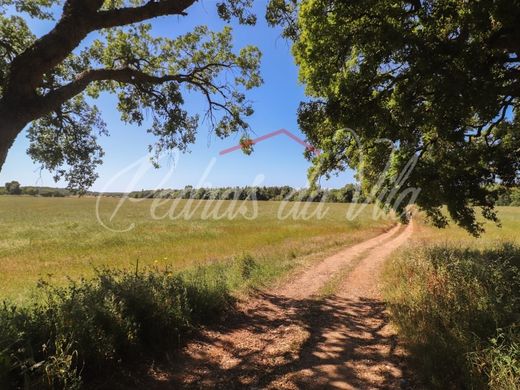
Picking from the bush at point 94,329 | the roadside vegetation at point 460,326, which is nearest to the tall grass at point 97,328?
the bush at point 94,329

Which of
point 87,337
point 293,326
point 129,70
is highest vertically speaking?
point 129,70

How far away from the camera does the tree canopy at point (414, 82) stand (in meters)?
7.22

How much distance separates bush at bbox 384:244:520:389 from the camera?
15.1 feet

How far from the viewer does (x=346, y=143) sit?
485 inches

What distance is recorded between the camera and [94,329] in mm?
5344

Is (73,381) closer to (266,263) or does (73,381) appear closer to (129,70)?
(129,70)

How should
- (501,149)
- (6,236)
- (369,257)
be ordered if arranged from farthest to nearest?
(6,236) → (369,257) → (501,149)

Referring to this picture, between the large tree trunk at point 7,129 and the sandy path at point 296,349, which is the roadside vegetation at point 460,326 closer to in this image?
the sandy path at point 296,349

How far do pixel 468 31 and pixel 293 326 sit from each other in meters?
7.59

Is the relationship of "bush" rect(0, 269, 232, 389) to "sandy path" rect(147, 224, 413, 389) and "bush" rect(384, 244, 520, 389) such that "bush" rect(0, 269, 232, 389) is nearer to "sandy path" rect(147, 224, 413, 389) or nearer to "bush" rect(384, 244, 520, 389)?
"sandy path" rect(147, 224, 413, 389)

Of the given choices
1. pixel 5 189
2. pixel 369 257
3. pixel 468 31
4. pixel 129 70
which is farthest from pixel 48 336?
pixel 5 189

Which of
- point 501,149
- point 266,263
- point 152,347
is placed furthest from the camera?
point 266,263

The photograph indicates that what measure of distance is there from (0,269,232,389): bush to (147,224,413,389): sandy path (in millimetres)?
599

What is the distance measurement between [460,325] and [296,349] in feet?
9.31
